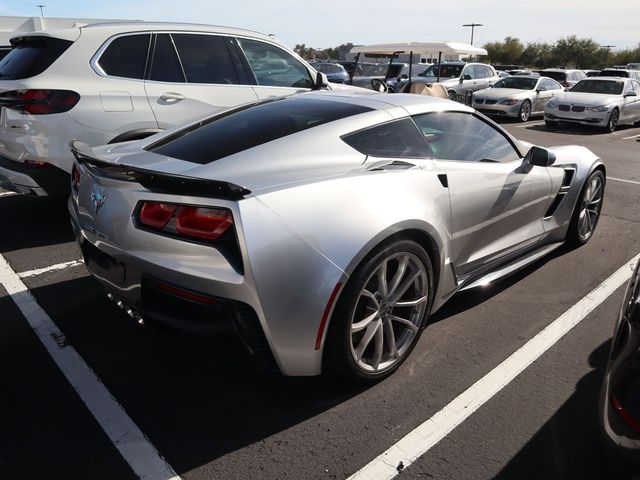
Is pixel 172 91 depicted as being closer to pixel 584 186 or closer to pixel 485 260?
pixel 485 260

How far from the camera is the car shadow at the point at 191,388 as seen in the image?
7.78 ft

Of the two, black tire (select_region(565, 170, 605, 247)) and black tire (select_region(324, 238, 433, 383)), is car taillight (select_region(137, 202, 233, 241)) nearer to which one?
Answer: black tire (select_region(324, 238, 433, 383))

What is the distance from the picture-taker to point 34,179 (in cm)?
441

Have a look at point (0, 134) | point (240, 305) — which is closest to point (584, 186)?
point (240, 305)

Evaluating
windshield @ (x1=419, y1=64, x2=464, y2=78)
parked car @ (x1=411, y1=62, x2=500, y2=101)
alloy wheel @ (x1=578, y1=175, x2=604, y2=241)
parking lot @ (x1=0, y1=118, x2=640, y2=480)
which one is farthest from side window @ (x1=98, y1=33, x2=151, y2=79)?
windshield @ (x1=419, y1=64, x2=464, y2=78)

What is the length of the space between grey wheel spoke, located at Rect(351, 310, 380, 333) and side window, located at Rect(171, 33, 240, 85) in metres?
3.62

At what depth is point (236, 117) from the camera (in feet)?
10.8

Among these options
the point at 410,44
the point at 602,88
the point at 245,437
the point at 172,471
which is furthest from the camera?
the point at 602,88

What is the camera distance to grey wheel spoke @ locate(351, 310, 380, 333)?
101 inches

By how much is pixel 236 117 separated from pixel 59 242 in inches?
91.1

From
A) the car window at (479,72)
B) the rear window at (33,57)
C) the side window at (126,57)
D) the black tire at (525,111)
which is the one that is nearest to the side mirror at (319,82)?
the side window at (126,57)

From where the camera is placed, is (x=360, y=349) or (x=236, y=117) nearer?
(x=360, y=349)

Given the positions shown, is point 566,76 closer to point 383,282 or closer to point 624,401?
point 383,282

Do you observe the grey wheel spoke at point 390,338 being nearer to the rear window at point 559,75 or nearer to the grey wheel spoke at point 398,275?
the grey wheel spoke at point 398,275
